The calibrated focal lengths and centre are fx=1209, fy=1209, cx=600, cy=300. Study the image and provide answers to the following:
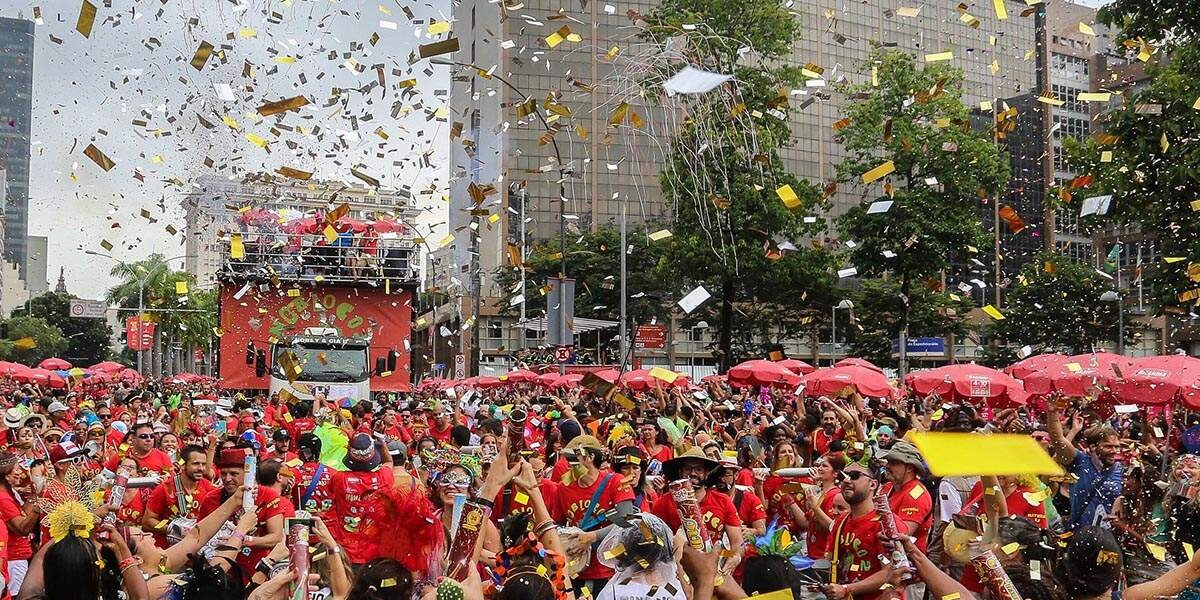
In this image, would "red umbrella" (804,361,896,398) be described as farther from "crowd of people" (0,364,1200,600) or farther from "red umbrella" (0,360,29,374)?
"red umbrella" (0,360,29,374)

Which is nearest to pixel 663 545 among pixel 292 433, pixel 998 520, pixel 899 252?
pixel 998 520

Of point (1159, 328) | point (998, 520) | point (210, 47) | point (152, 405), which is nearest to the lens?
point (998, 520)

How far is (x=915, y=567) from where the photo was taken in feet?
14.3

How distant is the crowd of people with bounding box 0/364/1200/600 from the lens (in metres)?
4.30

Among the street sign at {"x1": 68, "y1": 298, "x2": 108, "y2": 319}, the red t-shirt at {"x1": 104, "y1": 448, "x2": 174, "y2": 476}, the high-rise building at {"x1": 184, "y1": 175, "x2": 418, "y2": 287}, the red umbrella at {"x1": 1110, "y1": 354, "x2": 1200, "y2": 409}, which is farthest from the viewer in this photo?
the street sign at {"x1": 68, "y1": 298, "x2": 108, "y2": 319}

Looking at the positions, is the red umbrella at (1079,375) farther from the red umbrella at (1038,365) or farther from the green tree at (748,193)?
the green tree at (748,193)

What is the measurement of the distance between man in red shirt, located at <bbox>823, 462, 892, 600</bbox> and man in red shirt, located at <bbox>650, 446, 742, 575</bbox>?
18.5 inches

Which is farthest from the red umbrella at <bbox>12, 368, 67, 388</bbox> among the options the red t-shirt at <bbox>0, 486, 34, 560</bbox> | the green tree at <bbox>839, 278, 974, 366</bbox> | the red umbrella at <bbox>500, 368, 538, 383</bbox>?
the red t-shirt at <bbox>0, 486, 34, 560</bbox>

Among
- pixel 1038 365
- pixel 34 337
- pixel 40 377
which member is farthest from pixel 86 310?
pixel 1038 365

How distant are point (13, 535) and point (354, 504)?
1.83 metres

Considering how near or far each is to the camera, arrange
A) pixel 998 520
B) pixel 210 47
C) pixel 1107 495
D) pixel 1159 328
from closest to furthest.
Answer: pixel 998 520 → pixel 1107 495 → pixel 210 47 → pixel 1159 328

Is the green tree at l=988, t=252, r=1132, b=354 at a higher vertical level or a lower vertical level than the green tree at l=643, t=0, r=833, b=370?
lower

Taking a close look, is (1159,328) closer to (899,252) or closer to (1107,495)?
(899,252)

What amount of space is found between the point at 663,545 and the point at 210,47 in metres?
8.88
